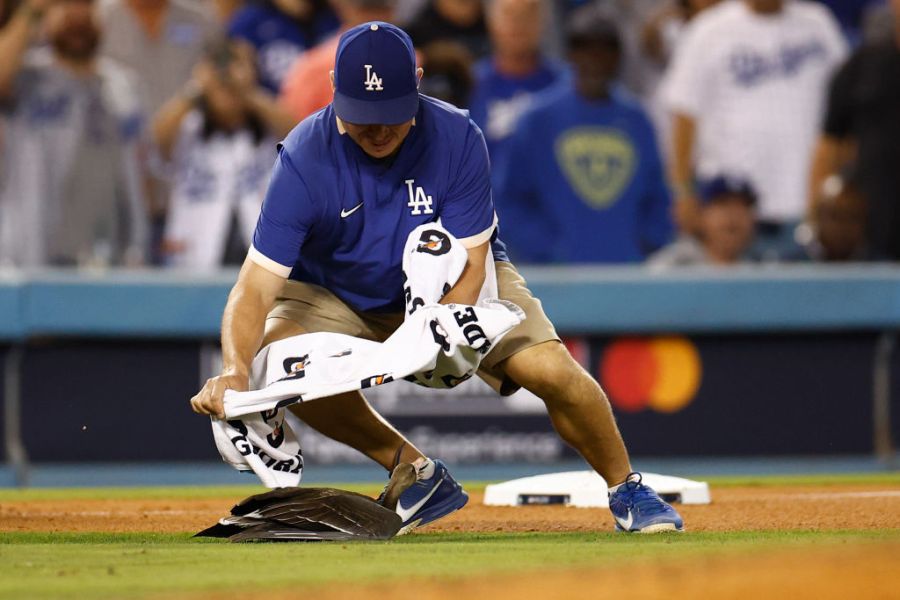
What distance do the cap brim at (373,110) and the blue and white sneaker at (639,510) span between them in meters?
1.58

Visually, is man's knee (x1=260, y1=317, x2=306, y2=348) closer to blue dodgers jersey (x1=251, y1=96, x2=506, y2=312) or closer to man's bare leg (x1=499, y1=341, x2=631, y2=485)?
blue dodgers jersey (x1=251, y1=96, x2=506, y2=312)

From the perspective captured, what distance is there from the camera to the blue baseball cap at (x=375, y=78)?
5297 mm

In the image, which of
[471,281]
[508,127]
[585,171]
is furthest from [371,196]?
[508,127]

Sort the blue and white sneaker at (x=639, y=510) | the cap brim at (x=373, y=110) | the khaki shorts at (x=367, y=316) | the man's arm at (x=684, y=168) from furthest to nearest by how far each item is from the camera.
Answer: the man's arm at (x=684, y=168)
the khaki shorts at (x=367, y=316)
the blue and white sneaker at (x=639, y=510)
the cap brim at (x=373, y=110)

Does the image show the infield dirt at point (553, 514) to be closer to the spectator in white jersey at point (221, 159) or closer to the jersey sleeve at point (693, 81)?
the spectator in white jersey at point (221, 159)

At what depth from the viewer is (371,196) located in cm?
560

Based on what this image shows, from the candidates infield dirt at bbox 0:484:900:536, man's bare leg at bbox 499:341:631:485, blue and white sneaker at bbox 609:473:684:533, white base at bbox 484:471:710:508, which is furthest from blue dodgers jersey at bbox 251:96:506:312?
white base at bbox 484:471:710:508

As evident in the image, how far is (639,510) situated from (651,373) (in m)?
4.17

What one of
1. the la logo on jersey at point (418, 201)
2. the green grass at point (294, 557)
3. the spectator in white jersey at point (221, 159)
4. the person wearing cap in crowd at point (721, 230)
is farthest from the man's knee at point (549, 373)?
the spectator in white jersey at point (221, 159)

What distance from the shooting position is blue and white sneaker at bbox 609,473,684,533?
18.2ft

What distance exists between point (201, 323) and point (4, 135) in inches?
82.2

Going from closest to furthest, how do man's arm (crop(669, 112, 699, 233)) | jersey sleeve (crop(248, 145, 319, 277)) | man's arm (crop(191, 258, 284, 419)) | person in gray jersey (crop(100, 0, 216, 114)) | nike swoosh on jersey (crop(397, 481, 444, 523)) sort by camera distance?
man's arm (crop(191, 258, 284, 419)), jersey sleeve (crop(248, 145, 319, 277)), nike swoosh on jersey (crop(397, 481, 444, 523)), person in gray jersey (crop(100, 0, 216, 114)), man's arm (crop(669, 112, 699, 233))

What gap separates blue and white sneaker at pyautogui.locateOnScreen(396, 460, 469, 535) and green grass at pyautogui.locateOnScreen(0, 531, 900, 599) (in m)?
0.16

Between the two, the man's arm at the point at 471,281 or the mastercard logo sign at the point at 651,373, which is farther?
the mastercard logo sign at the point at 651,373
